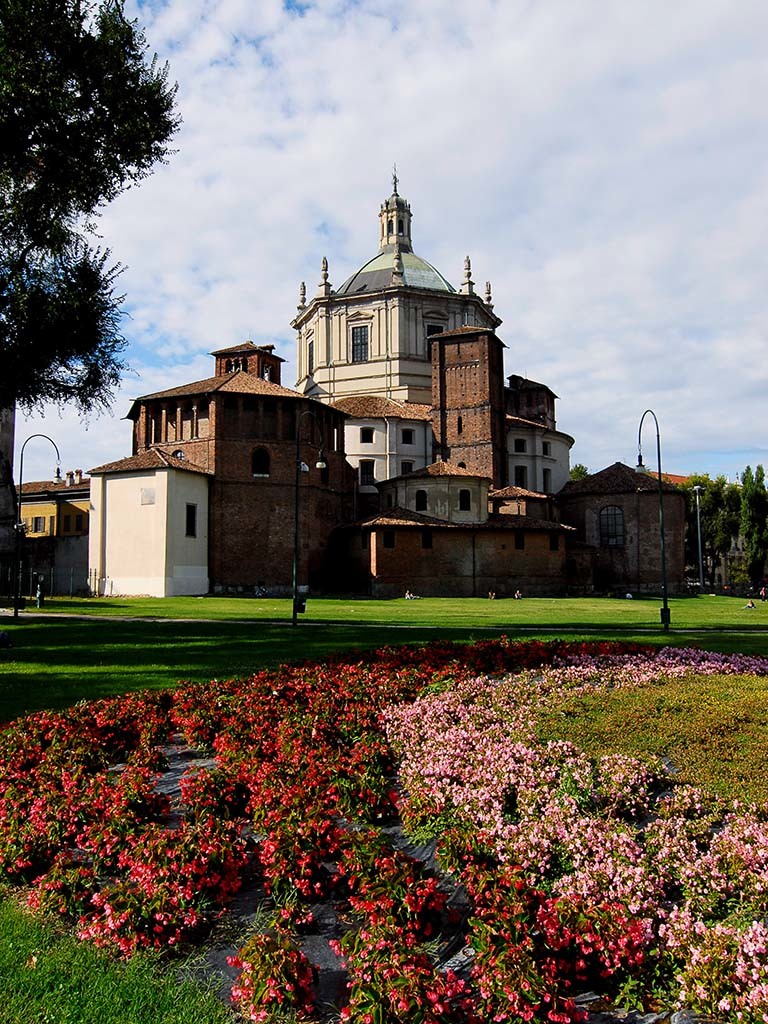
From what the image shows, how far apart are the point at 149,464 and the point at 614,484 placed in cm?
3304

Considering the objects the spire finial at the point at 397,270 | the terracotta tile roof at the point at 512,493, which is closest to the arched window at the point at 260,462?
the terracotta tile roof at the point at 512,493

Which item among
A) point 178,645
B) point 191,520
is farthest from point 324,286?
point 178,645

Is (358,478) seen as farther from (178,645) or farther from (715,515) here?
(178,645)

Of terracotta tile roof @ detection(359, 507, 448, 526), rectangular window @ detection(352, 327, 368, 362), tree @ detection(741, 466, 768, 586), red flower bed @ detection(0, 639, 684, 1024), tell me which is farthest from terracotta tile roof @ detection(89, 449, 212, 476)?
tree @ detection(741, 466, 768, 586)

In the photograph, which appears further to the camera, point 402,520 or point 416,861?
point 402,520

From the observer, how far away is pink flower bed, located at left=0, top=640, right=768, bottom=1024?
377 cm

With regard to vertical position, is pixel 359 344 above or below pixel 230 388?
above

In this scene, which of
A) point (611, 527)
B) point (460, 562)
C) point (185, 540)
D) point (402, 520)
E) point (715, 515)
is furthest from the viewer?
point (715, 515)

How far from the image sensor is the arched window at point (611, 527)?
199 ft

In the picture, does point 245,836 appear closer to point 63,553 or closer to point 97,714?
point 97,714

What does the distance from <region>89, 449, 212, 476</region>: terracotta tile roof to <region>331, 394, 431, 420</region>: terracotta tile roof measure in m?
15.0

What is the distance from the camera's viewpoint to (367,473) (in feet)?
203

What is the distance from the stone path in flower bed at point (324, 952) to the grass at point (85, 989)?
8.0 inches

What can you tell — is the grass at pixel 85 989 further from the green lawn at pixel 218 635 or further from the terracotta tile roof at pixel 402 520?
the terracotta tile roof at pixel 402 520
